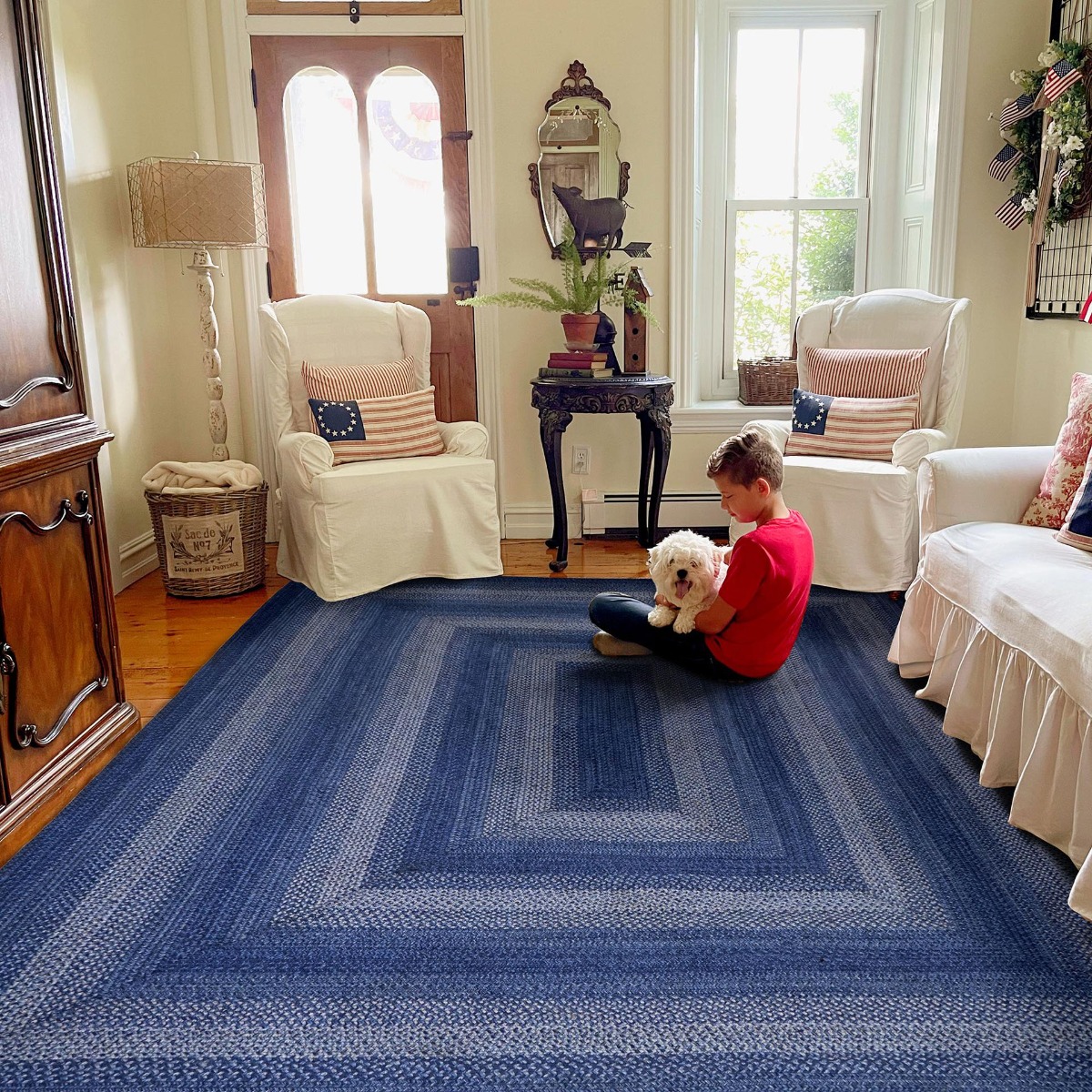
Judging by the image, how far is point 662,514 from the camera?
466 centimetres

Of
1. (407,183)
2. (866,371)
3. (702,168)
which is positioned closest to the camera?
(866,371)

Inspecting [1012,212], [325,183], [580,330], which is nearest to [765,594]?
[580,330]

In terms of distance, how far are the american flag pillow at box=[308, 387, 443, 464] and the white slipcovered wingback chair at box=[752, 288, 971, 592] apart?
4.40 feet

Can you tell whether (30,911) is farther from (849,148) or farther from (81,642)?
(849,148)

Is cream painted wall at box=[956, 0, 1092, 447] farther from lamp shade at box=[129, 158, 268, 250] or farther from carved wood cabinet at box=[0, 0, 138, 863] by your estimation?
carved wood cabinet at box=[0, 0, 138, 863]

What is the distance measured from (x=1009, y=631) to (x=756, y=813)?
69cm

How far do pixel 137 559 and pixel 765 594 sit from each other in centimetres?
266

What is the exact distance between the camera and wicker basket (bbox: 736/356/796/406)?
4.62m

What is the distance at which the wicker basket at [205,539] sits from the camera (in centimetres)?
382

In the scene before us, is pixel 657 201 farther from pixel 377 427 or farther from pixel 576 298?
pixel 377 427

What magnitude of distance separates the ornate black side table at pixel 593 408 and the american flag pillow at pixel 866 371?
0.59 metres

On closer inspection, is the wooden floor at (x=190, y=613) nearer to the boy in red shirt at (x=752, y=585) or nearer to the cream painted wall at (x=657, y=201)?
the cream painted wall at (x=657, y=201)

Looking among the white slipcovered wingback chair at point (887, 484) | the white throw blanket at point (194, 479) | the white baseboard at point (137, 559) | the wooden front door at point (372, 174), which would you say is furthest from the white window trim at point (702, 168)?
the white baseboard at point (137, 559)

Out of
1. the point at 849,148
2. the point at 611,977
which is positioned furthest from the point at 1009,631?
the point at 849,148
